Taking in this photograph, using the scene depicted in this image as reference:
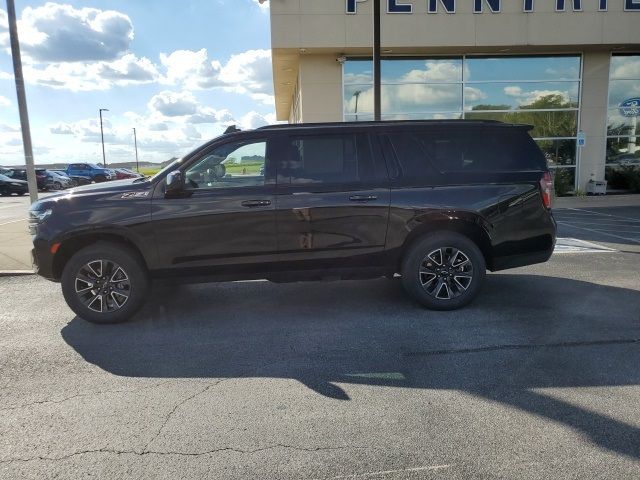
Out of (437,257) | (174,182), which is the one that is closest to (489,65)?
(437,257)

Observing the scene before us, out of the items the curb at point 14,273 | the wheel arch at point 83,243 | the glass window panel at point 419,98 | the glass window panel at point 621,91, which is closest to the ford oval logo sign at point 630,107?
the glass window panel at point 621,91

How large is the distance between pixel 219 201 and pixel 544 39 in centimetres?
1505

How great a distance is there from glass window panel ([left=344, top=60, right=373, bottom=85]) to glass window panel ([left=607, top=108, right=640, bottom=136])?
9.03 meters

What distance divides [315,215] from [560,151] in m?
16.2

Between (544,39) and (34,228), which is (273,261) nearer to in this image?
(34,228)

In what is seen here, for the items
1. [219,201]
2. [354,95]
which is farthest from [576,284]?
[354,95]

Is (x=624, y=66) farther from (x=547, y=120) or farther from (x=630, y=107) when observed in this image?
(x=547, y=120)

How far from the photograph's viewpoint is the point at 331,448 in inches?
119

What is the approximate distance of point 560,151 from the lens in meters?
18.5

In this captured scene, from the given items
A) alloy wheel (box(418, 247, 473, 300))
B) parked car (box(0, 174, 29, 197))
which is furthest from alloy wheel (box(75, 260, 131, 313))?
parked car (box(0, 174, 29, 197))

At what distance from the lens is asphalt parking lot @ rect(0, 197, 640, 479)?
Result: 2924 mm

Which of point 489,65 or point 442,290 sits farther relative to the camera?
point 489,65

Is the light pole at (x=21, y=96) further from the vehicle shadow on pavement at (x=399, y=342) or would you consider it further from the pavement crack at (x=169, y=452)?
the pavement crack at (x=169, y=452)

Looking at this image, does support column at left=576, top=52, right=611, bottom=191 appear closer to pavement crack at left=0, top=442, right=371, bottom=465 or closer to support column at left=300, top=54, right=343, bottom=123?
support column at left=300, top=54, right=343, bottom=123
